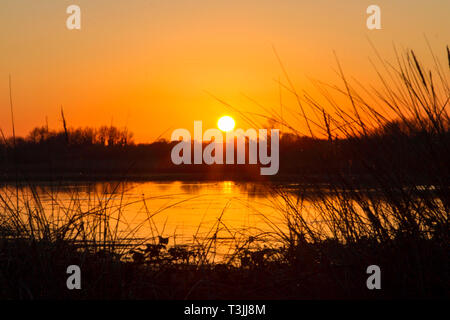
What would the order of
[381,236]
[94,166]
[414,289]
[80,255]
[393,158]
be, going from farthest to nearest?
[94,166] → [80,255] → [393,158] → [381,236] → [414,289]

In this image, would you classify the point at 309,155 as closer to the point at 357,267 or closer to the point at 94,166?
the point at 357,267

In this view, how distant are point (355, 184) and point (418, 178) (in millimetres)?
336

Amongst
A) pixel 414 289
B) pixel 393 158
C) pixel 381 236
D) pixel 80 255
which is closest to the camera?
pixel 414 289

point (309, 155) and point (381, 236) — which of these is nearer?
point (381, 236)

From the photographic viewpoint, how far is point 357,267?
8.73 feet

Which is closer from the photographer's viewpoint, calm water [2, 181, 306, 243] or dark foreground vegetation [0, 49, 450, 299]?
dark foreground vegetation [0, 49, 450, 299]

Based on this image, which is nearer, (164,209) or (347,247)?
(347,247)

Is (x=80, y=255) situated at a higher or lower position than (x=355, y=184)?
lower

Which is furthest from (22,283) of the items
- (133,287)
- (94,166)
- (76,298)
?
(94,166)

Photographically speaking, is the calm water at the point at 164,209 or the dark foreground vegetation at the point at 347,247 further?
the calm water at the point at 164,209
